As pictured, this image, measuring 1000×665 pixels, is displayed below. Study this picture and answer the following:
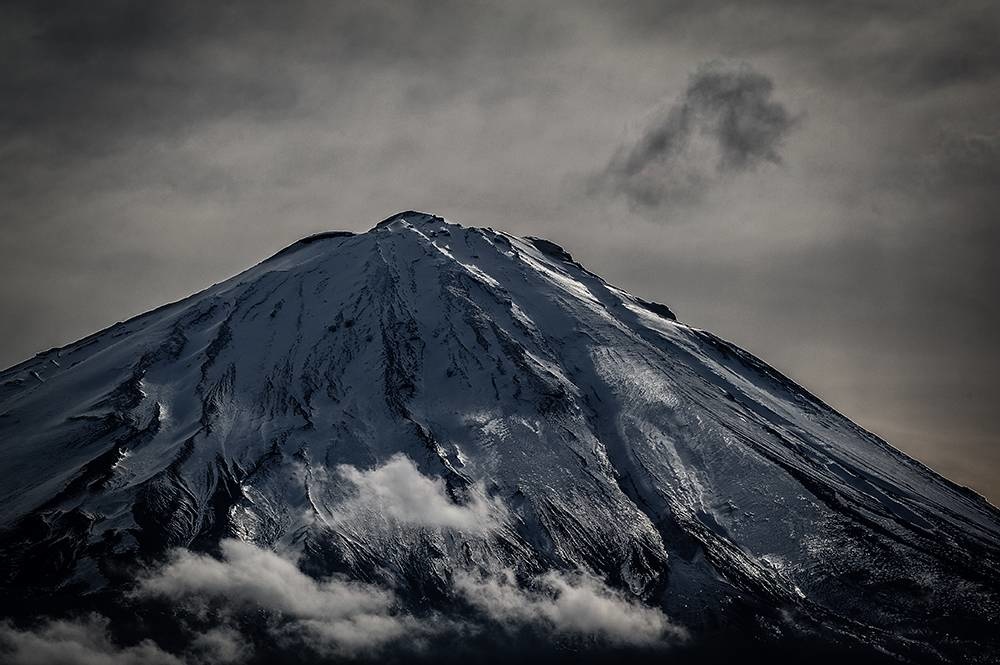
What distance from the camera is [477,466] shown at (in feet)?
347

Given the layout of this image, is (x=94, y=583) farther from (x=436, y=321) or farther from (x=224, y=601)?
(x=436, y=321)

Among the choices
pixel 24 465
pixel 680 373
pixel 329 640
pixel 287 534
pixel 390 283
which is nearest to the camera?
pixel 329 640

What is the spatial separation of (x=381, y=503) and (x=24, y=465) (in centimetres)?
3503

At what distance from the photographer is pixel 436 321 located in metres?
129

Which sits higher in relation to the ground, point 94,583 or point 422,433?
point 422,433

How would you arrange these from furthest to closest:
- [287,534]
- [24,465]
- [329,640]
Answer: [24,465]
[287,534]
[329,640]

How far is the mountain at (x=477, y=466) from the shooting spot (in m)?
93.1

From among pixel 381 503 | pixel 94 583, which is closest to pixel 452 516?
pixel 381 503

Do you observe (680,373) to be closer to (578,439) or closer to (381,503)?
(578,439)

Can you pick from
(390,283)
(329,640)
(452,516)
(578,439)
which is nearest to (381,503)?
(452,516)

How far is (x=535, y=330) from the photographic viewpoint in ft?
422

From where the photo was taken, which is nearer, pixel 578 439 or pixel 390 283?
pixel 578 439

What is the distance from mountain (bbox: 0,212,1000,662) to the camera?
93062mm

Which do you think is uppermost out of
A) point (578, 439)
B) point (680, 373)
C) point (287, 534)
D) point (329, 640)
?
point (680, 373)
